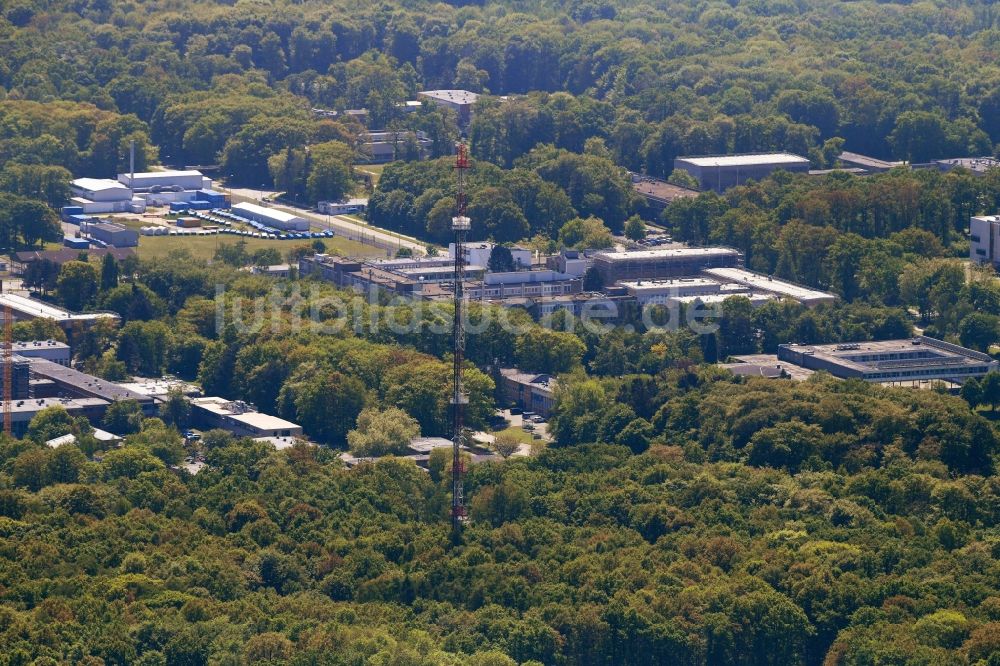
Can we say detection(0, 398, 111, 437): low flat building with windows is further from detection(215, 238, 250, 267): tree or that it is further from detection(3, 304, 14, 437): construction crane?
detection(215, 238, 250, 267): tree

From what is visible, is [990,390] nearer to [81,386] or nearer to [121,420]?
[121,420]

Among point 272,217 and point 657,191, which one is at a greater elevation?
point 657,191

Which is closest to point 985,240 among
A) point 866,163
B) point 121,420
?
point 866,163

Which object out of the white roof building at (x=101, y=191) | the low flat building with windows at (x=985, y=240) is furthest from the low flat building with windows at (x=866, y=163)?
the white roof building at (x=101, y=191)

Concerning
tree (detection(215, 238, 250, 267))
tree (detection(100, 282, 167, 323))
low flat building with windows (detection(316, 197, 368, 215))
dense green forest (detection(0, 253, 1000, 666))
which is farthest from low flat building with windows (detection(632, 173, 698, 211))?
tree (detection(100, 282, 167, 323))

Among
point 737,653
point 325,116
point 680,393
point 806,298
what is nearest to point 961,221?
point 806,298
